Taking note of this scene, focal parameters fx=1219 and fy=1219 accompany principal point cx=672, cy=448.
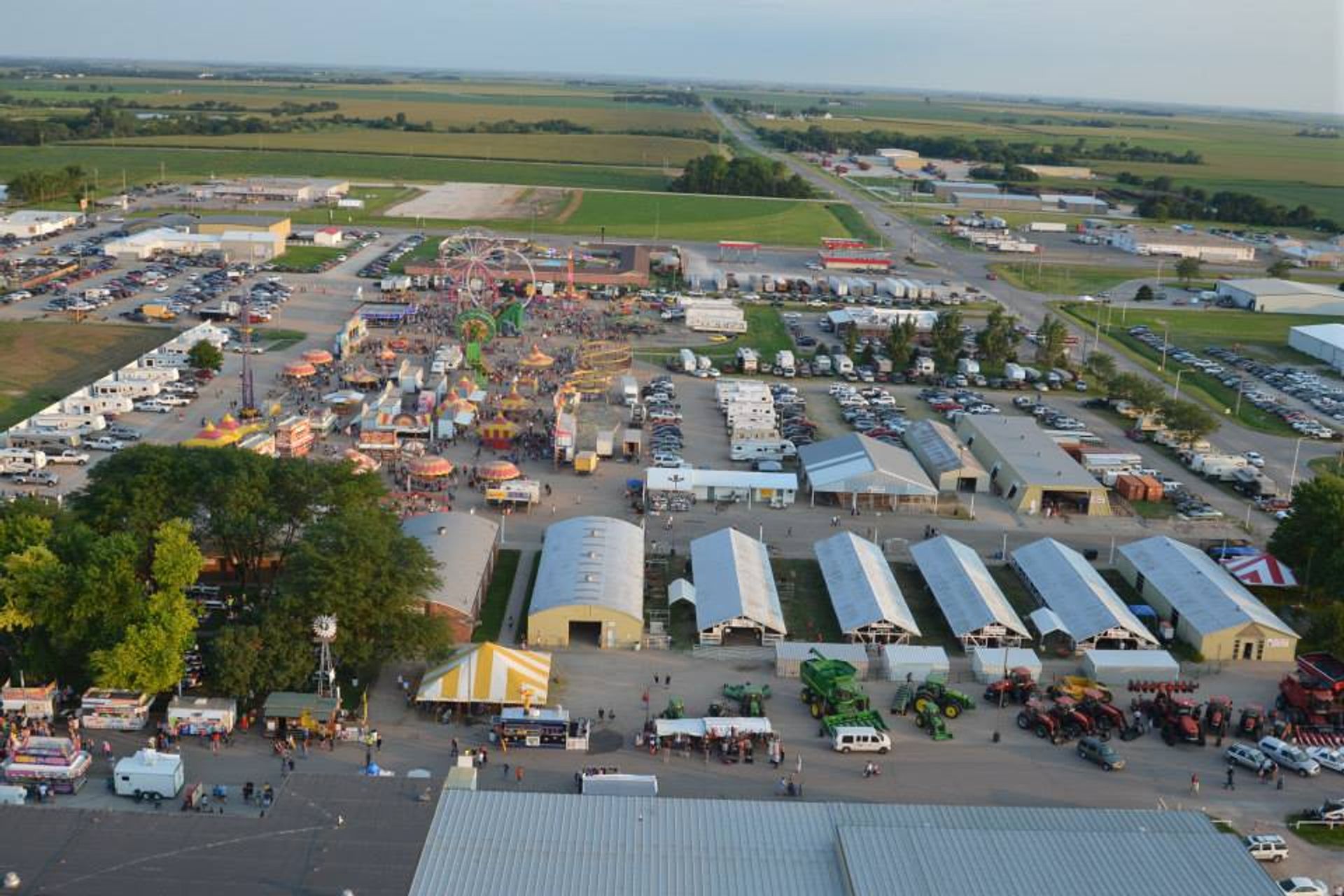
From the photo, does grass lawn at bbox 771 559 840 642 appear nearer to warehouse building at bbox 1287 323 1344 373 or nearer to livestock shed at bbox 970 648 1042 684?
livestock shed at bbox 970 648 1042 684

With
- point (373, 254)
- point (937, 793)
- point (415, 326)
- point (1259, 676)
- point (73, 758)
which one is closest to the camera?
point (73, 758)

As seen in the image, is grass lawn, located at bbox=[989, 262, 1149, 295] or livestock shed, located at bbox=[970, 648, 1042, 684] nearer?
livestock shed, located at bbox=[970, 648, 1042, 684]

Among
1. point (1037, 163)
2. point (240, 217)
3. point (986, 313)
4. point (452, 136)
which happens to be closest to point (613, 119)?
point (452, 136)

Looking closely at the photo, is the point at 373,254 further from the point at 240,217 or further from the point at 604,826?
the point at 604,826

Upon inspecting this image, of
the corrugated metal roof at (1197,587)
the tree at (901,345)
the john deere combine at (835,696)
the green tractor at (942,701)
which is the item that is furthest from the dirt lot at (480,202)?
the green tractor at (942,701)

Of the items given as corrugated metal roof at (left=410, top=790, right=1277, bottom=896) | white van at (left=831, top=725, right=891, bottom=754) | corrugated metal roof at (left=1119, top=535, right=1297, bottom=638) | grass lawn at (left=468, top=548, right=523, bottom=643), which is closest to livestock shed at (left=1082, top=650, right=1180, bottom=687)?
corrugated metal roof at (left=1119, top=535, right=1297, bottom=638)

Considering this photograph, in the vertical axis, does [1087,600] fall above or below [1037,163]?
below

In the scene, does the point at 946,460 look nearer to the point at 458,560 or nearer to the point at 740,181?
the point at 458,560
